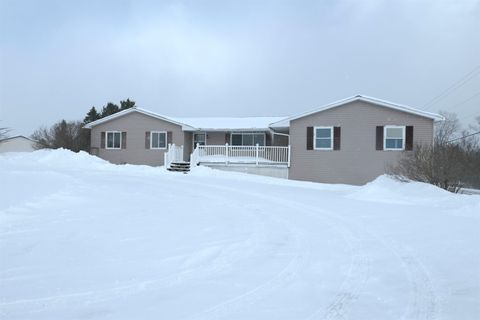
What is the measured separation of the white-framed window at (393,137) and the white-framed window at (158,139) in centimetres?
1414

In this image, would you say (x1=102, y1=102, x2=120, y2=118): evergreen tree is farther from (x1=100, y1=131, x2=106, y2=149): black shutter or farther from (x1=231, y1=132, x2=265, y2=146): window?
(x1=231, y1=132, x2=265, y2=146): window

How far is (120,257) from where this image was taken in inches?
242

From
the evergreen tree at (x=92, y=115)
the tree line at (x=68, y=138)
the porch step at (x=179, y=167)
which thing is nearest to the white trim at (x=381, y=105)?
the porch step at (x=179, y=167)

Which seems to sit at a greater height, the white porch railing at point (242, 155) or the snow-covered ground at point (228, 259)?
the white porch railing at point (242, 155)

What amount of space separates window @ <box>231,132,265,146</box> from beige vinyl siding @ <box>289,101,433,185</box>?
15.3ft

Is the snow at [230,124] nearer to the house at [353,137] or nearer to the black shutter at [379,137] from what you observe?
the house at [353,137]

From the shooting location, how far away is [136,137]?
29.3m

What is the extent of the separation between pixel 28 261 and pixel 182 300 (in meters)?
2.61

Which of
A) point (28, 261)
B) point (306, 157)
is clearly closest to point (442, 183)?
point (306, 157)

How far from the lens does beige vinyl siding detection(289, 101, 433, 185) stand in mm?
23141

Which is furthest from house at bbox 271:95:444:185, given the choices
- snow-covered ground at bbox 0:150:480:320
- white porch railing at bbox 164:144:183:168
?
snow-covered ground at bbox 0:150:480:320

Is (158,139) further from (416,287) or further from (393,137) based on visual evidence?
(416,287)

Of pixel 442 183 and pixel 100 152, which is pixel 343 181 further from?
pixel 100 152

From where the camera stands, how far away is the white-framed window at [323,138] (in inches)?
953
